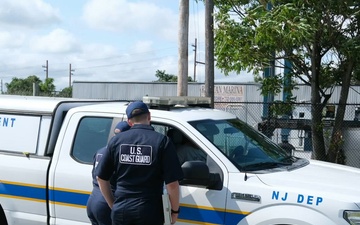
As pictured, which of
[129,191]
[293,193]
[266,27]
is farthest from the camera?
[266,27]

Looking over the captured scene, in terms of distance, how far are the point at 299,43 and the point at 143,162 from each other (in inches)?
221

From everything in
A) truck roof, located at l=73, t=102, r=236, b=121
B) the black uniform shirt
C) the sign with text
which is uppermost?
the sign with text

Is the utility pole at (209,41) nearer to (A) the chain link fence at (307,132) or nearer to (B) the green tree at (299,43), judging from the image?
(B) the green tree at (299,43)

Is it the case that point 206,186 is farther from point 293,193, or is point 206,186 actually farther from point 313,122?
point 313,122

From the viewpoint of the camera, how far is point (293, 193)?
371 cm

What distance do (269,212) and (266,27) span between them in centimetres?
458

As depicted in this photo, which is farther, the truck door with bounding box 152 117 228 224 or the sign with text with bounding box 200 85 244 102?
the sign with text with bounding box 200 85 244 102

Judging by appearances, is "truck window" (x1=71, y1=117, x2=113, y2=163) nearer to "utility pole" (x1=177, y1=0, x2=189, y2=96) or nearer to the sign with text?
"utility pole" (x1=177, y1=0, x2=189, y2=96)

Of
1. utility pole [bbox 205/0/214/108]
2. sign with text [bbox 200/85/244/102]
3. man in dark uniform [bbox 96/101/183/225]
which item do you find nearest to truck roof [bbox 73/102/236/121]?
man in dark uniform [bbox 96/101/183/225]

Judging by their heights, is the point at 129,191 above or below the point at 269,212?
above

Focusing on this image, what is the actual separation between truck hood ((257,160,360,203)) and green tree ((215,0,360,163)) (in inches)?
142

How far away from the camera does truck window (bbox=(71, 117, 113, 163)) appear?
180 inches

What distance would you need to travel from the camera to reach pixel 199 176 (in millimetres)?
3752

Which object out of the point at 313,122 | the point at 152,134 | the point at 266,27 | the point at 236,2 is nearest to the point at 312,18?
the point at 266,27
